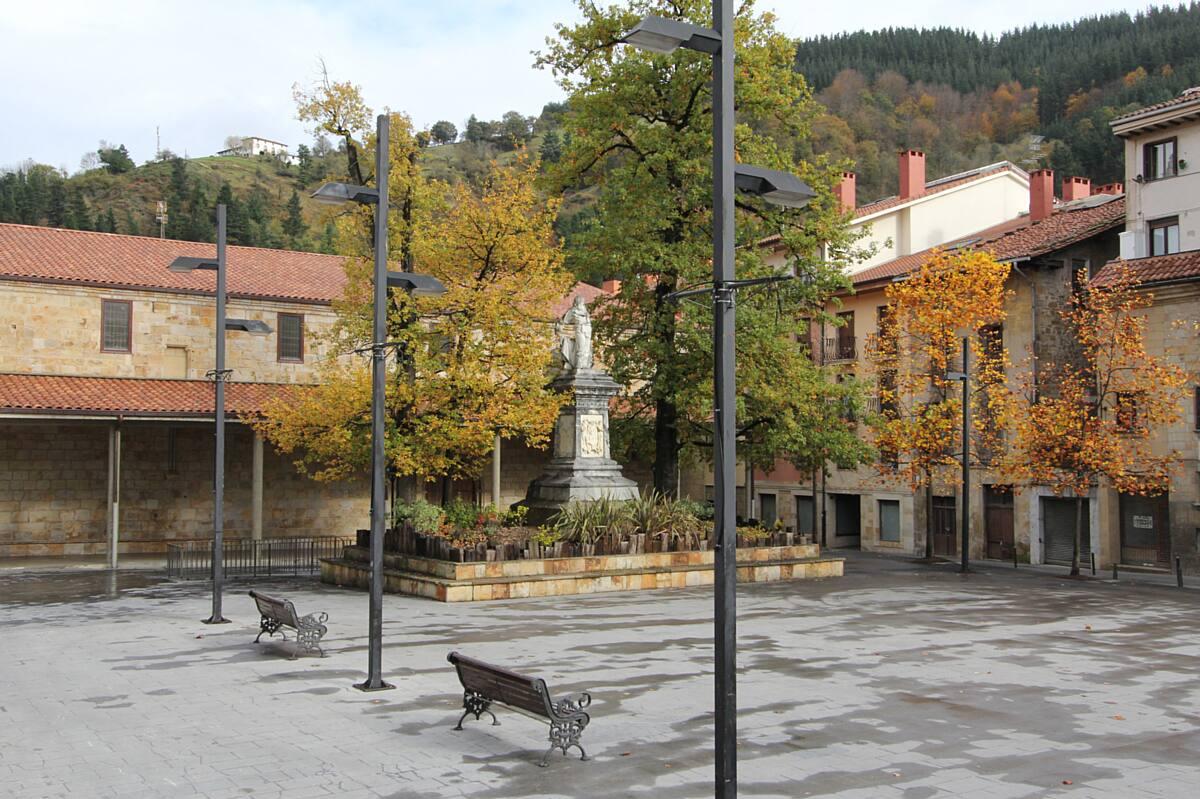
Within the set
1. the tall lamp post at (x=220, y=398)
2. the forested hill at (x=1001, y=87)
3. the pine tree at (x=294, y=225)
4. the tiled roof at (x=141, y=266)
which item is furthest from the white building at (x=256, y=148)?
the tall lamp post at (x=220, y=398)

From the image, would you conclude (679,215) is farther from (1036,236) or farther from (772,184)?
(772,184)

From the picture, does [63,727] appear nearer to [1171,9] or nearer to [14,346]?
[14,346]

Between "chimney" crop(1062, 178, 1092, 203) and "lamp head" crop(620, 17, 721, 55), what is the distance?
132ft

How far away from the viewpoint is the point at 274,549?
28484mm

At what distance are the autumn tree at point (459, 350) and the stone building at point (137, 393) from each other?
14.2 ft

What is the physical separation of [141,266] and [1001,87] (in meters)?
73.9

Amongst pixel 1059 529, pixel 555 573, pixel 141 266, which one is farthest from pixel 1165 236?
pixel 141 266

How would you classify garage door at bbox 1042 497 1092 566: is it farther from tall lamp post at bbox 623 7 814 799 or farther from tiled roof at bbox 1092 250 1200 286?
tall lamp post at bbox 623 7 814 799

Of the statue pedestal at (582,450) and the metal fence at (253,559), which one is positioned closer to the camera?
the statue pedestal at (582,450)

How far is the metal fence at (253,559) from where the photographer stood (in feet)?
84.8

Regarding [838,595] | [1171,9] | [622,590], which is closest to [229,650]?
[622,590]

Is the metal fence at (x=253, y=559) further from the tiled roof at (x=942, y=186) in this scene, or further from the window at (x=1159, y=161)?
the window at (x=1159, y=161)

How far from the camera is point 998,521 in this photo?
3300 centimetres

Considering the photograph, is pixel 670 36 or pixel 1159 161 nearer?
pixel 670 36
